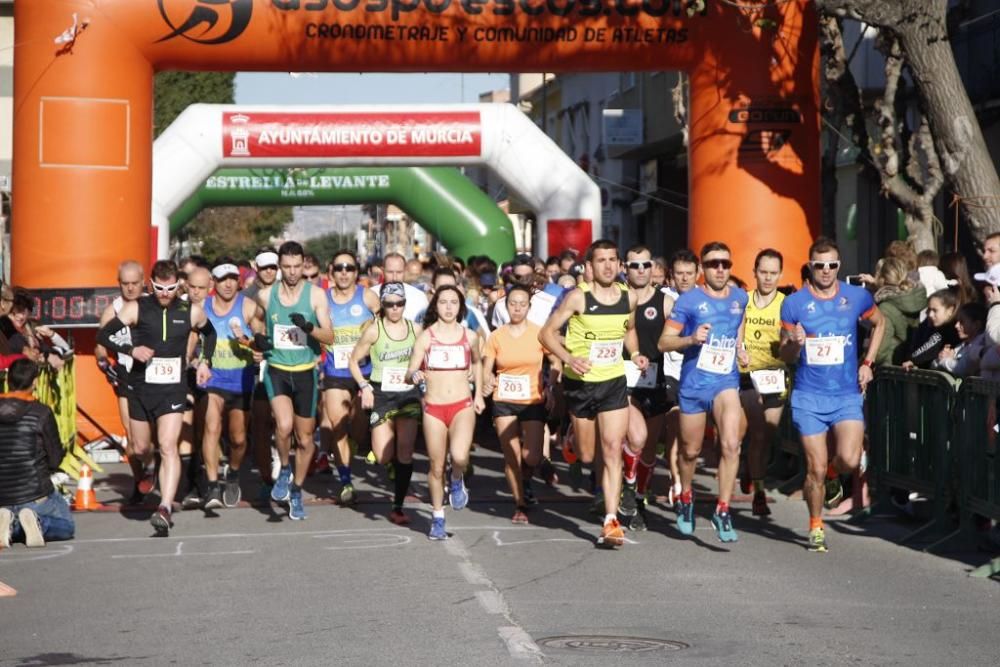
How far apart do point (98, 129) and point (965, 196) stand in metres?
7.63

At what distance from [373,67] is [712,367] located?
21.6ft

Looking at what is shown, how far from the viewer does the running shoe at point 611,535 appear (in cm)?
1063

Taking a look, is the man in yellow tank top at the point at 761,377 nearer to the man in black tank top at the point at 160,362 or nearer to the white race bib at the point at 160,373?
the man in black tank top at the point at 160,362

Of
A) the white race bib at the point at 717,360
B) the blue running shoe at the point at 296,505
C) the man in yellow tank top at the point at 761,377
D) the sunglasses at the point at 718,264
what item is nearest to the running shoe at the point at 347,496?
the blue running shoe at the point at 296,505

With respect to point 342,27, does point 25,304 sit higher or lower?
lower

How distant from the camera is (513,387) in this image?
12.3 metres

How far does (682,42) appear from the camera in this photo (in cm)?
1672

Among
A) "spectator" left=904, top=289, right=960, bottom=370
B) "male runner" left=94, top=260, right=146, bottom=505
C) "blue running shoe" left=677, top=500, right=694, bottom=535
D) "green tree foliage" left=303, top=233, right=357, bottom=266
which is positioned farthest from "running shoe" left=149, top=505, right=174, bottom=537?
"green tree foliage" left=303, top=233, right=357, bottom=266

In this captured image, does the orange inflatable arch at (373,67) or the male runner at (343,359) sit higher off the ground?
the orange inflatable arch at (373,67)

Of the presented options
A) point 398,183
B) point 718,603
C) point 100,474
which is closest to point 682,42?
point 100,474

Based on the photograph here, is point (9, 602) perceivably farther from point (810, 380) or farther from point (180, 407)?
point (810, 380)

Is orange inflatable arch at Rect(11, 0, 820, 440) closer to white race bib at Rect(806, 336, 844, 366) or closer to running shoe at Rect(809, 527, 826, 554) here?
white race bib at Rect(806, 336, 844, 366)

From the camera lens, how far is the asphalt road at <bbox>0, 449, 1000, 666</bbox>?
7.42m

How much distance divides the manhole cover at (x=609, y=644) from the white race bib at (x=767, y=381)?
4.93 m
